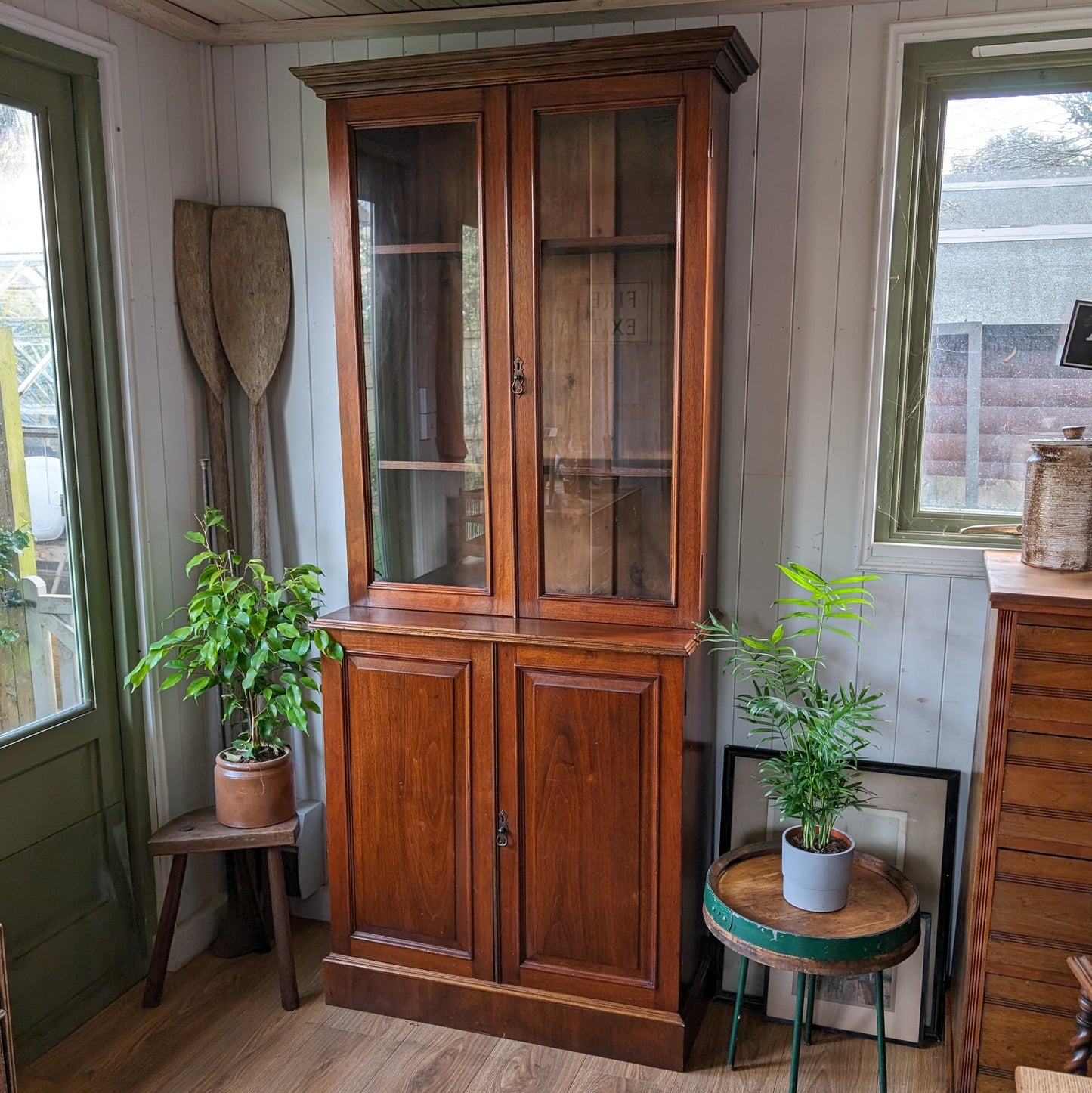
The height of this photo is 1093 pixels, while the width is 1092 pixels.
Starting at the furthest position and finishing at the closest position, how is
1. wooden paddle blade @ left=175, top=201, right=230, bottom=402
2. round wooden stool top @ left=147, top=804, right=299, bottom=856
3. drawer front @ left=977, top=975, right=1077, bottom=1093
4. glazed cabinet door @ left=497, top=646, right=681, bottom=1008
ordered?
wooden paddle blade @ left=175, top=201, right=230, bottom=402, round wooden stool top @ left=147, top=804, right=299, bottom=856, glazed cabinet door @ left=497, top=646, right=681, bottom=1008, drawer front @ left=977, top=975, right=1077, bottom=1093

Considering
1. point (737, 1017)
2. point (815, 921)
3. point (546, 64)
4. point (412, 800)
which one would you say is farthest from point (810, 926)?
point (546, 64)

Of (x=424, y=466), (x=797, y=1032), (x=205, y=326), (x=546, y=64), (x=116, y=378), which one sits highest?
(x=546, y=64)

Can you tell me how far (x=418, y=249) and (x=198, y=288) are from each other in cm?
68

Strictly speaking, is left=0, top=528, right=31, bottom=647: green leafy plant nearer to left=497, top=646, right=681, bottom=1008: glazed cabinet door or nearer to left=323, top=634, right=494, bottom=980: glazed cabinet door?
left=323, top=634, right=494, bottom=980: glazed cabinet door

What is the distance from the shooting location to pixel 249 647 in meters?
2.48

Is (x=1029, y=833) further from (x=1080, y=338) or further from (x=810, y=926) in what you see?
(x=1080, y=338)

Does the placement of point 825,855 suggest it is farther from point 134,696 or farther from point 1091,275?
point 134,696

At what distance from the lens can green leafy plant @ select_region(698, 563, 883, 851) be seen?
7.06 feet

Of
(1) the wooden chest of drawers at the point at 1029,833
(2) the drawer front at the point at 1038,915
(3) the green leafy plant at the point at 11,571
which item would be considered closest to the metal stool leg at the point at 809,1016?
(1) the wooden chest of drawers at the point at 1029,833

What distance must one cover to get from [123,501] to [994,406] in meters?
2.04

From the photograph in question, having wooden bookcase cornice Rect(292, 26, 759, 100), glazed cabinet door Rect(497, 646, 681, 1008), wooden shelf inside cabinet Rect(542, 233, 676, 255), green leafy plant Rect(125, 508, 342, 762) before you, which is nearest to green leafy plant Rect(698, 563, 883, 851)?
glazed cabinet door Rect(497, 646, 681, 1008)

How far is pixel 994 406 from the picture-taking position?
7.54 feet

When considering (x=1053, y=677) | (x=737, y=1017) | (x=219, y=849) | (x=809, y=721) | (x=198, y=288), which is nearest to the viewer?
(x=1053, y=677)

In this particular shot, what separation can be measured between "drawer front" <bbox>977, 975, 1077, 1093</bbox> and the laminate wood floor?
249mm
